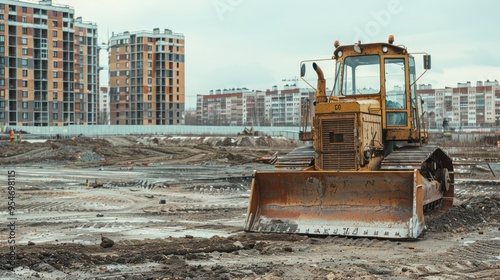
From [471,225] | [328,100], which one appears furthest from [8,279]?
[471,225]

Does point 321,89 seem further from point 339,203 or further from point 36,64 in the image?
point 36,64

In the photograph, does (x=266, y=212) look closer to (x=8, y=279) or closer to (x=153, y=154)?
(x=8, y=279)

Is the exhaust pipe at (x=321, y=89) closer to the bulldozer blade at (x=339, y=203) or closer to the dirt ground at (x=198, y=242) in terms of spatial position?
the bulldozer blade at (x=339, y=203)

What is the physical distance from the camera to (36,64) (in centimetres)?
10762

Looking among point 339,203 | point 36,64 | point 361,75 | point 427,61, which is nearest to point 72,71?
point 36,64

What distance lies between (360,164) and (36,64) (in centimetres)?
10246

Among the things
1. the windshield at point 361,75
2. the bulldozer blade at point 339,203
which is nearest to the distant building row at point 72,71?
the windshield at point 361,75

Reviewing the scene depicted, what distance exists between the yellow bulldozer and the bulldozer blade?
0.06 ft

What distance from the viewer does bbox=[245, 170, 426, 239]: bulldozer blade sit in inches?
456

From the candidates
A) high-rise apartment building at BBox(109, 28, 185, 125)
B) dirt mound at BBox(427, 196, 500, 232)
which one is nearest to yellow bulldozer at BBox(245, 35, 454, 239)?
dirt mound at BBox(427, 196, 500, 232)

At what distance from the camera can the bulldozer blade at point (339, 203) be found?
11.6 meters

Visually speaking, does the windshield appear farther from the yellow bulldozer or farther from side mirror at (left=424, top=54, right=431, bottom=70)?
side mirror at (left=424, top=54, right=431, bottom=70)

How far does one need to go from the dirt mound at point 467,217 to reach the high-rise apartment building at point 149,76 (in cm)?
11915

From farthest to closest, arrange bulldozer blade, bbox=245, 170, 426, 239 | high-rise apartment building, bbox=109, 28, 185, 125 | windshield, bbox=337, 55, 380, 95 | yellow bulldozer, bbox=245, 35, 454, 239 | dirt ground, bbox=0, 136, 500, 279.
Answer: high-rise apartment building, bbox=109, 28, 185, 125
windshield, bbox=337, 55, 380, 95
yellow bulldozer, bbox=245, 35, 454, 239
bulldozer blade, bbox=245, 170, 426, 239
dirt ground, bbox=0, 136, 500, 279
